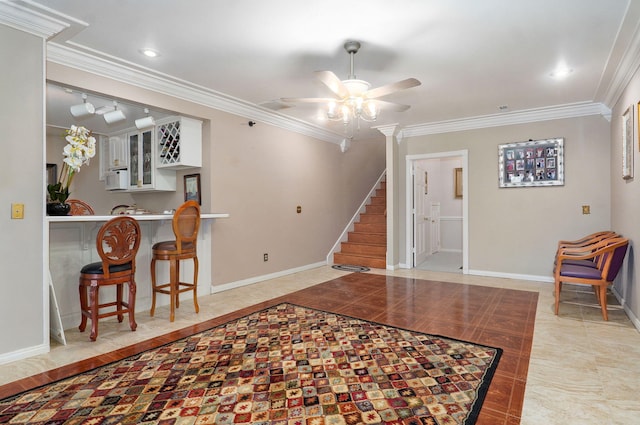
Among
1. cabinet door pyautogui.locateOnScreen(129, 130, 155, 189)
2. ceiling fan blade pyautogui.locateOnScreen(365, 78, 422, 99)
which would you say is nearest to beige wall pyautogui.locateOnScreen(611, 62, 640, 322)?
ceiling fan blade pyautogui.locateOnScreen(365, 78, 422, 99)

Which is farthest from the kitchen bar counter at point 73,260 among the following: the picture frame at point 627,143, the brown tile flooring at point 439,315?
the picture frame at point 627,143

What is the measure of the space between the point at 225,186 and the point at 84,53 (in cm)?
205

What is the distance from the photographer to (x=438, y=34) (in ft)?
9.45

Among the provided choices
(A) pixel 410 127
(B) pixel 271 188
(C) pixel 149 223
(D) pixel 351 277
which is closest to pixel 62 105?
(C) pixel 149 223

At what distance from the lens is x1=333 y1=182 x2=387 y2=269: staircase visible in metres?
6.50

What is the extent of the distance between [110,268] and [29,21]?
198 cm

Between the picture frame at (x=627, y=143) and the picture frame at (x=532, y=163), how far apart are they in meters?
1.19

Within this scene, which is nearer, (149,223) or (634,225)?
(634,225)

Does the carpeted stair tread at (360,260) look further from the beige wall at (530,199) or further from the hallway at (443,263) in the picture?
the beige wall at (530,199)

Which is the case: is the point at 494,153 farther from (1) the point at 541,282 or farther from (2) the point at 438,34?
(2) the point at 438,34

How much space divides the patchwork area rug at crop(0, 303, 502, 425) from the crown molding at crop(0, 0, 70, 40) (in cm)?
255

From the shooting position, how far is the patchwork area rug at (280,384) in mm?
1870

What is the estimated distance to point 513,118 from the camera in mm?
5258

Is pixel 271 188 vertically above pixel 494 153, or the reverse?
pixel 494 153
